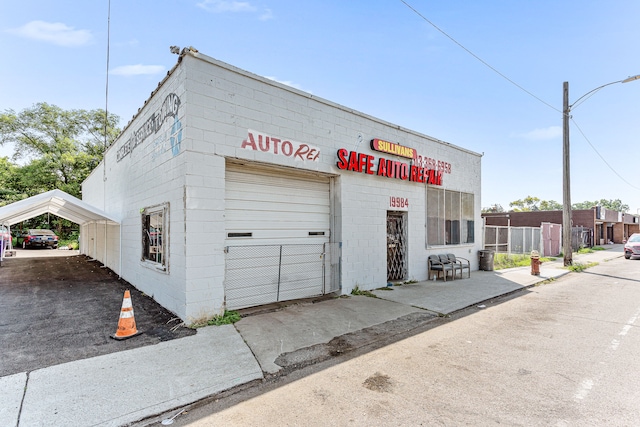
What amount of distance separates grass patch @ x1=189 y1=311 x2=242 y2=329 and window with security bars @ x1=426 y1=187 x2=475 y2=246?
7.59 m

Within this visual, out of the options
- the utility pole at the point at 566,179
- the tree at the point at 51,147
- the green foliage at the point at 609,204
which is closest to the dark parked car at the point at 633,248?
the utility pole at the point at 566,179

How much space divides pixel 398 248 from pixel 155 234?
7178 mm

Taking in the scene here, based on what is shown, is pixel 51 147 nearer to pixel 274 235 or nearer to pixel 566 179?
pixel 274 235

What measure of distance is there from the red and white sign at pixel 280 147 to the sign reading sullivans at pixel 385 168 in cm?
86

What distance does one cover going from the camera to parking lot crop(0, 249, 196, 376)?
14.5ft

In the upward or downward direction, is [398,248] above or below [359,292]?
above

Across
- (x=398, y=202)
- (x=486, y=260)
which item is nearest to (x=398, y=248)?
(x=398, y=202)

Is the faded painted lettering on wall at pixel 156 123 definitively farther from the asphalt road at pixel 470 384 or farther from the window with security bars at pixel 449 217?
the window with security bars at pixel 449 217

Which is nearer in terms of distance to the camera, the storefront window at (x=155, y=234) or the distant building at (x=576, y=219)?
the storefront window at (x=155, y=234)

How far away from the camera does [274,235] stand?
24.5 feet

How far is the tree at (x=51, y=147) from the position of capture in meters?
27.1

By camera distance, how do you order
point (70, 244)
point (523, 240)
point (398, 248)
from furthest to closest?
point (70, 244) < point (523, 240) < point (398, 248)

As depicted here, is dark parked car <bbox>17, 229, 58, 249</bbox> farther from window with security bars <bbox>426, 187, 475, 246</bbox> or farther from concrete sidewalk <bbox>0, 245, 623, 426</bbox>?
window with security bars <bbox>426, 187, 475, 246</bbox>

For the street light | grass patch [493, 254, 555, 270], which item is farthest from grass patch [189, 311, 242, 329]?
the street light
